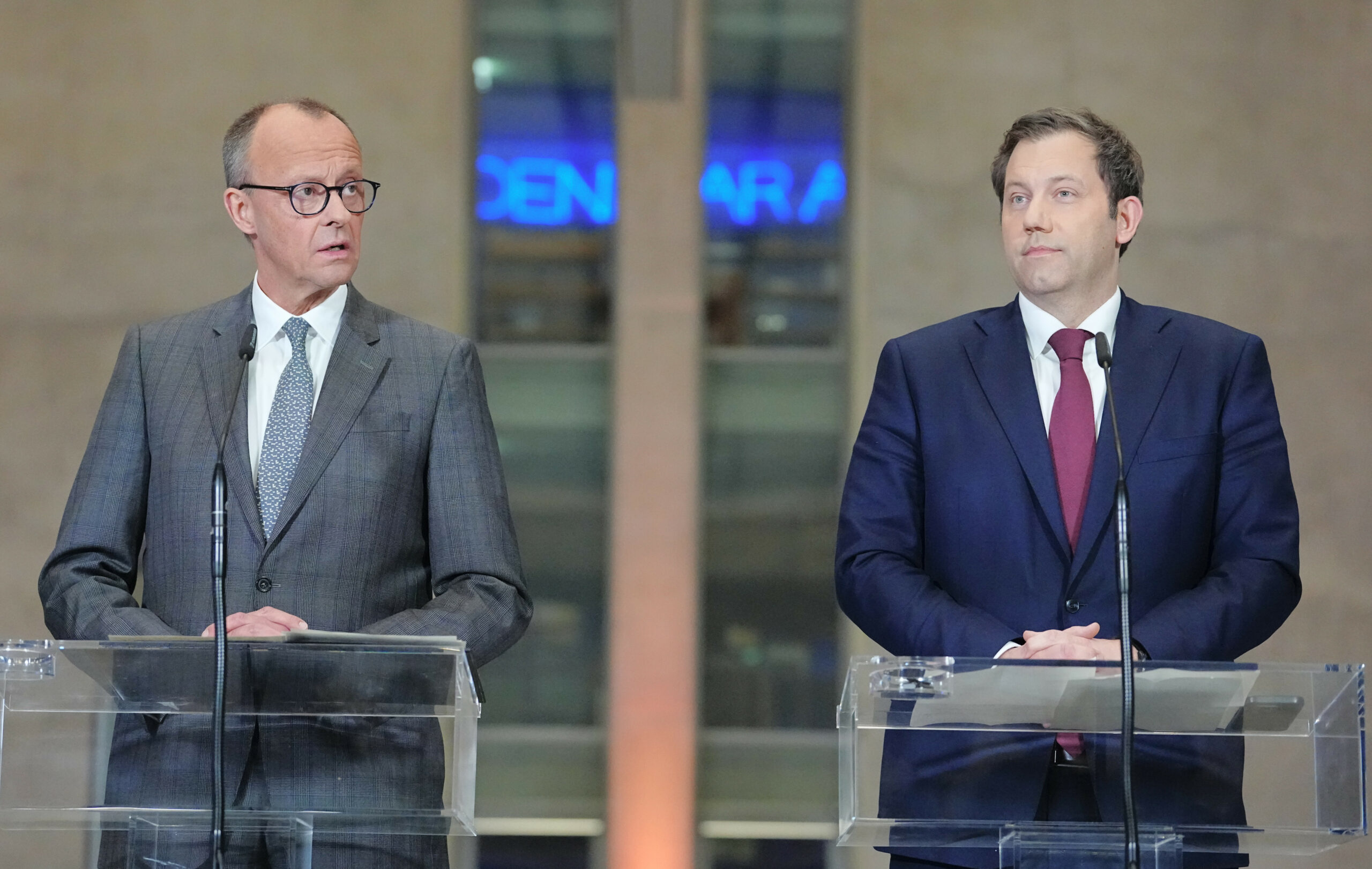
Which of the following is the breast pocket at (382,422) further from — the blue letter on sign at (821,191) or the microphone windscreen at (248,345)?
the blue letter on sign at (821,191)

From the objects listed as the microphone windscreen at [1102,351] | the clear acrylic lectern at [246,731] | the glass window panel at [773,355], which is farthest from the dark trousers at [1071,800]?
the glass window panel at [773,355]

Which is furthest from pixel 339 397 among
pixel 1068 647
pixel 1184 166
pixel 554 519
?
pixel 1184 166

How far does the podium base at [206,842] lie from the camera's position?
2098 millimetres

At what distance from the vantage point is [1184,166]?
22.4 ft

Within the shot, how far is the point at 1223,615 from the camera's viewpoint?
8.33 feet

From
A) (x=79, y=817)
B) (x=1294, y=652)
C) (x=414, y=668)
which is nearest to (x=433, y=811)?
(x=414, y=668)

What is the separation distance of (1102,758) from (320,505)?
1.28 m

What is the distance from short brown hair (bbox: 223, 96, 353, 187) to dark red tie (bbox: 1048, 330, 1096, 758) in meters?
1.27

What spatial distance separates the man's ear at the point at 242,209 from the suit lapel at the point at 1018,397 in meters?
1.23

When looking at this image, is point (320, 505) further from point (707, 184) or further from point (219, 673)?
point (707, 184)

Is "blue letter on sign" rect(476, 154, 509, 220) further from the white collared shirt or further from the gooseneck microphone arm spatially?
the gooseneck microphone arm

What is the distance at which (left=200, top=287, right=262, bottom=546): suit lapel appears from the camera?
8.82ft

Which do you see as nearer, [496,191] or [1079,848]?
[1079,848]

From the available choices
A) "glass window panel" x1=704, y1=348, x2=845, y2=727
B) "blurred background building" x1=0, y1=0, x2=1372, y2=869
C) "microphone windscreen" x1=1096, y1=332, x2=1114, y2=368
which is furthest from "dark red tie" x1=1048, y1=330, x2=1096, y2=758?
"glass window panel" x1=704, y1=348, x2=845, y2=727
